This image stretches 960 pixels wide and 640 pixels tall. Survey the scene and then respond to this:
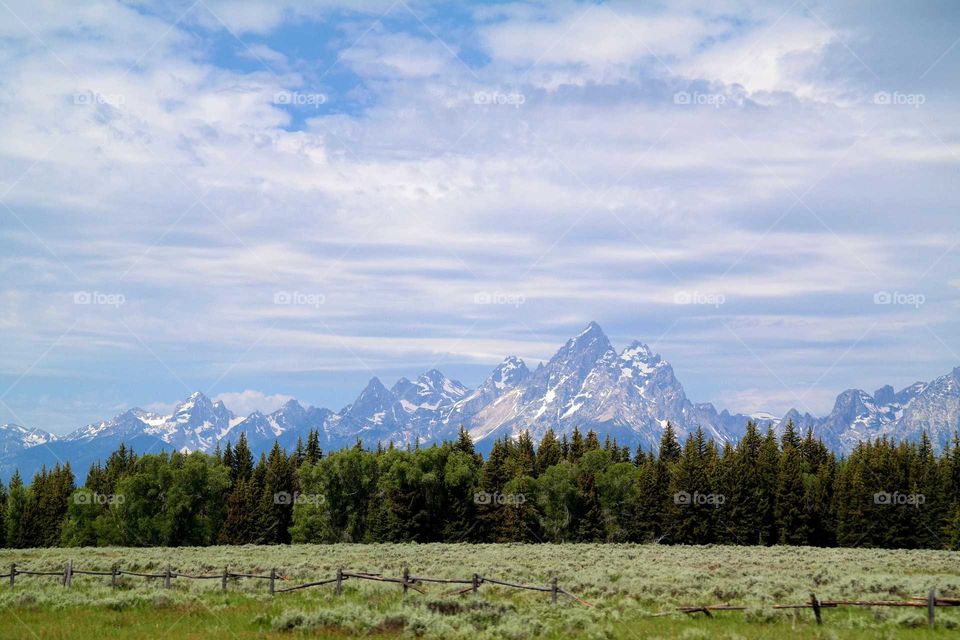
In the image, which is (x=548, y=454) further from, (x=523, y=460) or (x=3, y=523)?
(x=3, y=523)

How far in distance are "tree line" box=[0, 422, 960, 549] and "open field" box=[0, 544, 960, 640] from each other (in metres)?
42.3

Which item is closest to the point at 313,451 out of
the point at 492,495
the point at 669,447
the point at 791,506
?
the point at 492,495

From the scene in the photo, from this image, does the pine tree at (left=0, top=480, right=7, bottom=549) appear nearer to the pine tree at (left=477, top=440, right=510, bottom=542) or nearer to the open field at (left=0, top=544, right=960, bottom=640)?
the pine tree at (left=477, top=440, right=510, bottom=542)

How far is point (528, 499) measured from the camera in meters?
93.6

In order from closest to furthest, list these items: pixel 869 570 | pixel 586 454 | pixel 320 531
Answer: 1. pixel 869 570
2. pixel 320 531
3. pixel 586 454

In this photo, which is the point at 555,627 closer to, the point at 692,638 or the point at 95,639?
the point at 692,638

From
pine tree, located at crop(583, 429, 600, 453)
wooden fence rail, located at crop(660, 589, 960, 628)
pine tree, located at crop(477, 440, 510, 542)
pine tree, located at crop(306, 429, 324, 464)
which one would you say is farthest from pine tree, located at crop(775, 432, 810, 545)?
wooden fence rail, located at crop(660, 589, 960, 628)

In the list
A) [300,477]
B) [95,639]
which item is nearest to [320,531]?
[300,477]

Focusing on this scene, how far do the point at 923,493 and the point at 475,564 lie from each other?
62.4m

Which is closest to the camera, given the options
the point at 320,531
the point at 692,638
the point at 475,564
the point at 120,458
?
the point at 692,638

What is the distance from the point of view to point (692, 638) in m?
20.5

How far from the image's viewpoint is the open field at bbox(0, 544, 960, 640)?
72.6 feet

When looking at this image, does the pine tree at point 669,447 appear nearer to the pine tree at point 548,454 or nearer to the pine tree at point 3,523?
the pine tree at point 548,454

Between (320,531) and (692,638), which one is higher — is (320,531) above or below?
below
